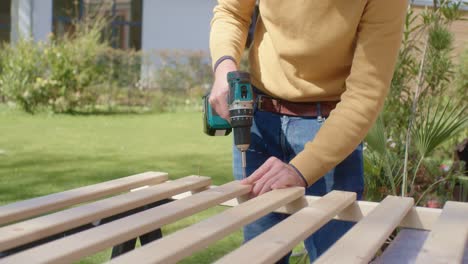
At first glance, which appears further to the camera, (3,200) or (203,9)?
(203,9)

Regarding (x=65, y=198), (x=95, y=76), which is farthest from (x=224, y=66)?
(x=95, y=76)

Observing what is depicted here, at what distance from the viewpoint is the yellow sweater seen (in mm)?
2314

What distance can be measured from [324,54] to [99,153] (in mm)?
6150

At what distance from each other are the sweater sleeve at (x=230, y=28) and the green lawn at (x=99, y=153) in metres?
1.90

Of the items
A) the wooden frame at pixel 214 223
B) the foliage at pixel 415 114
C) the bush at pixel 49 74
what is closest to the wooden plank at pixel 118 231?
the wooden frame at pixel 214 223

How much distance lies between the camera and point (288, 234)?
64.7 inches

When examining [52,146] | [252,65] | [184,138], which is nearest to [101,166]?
[52,146]

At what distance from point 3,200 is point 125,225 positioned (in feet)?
13.4

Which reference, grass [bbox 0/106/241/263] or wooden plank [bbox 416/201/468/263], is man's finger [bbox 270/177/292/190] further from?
grass [bbox 0/106/241/263]

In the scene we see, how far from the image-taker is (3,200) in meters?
5.43

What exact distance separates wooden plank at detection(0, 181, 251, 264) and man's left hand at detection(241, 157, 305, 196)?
5cm

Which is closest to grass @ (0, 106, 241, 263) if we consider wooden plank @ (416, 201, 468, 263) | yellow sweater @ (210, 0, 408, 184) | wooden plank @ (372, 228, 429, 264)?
yellow sweater @ (210, 0, 408, 184)

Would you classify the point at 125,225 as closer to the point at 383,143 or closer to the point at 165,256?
the point at 165,256

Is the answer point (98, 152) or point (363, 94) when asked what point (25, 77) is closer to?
point (98, 152)
